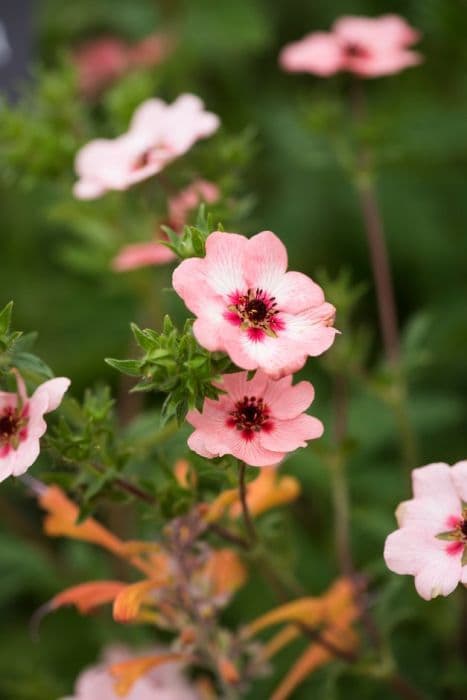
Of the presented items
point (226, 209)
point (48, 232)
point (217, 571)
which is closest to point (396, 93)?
point (48, 232)

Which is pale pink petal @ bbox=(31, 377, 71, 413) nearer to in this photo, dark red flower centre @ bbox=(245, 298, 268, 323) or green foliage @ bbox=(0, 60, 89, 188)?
dark red flower centre @ bbox=(245, 298, 268, 323)

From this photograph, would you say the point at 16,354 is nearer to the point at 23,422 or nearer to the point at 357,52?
the point at 23,422

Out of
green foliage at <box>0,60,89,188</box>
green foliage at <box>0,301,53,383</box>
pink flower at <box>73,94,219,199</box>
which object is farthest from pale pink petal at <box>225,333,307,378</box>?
green foliage at <box>0,60,89,188</box>

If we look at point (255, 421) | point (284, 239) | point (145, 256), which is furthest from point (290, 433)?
point (284, 239)

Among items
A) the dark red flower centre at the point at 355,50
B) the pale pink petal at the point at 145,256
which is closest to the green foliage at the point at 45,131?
the pale pink petal at the point at 145,256

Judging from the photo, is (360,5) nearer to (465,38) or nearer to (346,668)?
(465,38)

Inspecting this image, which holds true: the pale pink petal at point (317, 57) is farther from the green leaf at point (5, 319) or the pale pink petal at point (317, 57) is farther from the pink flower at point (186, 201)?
the green leaf at point (5, 319)

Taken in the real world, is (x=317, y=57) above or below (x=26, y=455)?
above
